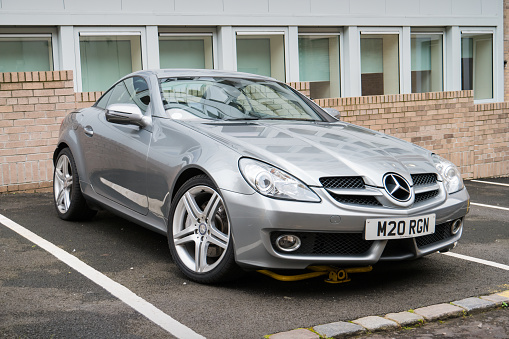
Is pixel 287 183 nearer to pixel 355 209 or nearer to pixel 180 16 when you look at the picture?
pixel 355 209

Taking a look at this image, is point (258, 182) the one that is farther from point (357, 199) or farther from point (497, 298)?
point (497, 298)

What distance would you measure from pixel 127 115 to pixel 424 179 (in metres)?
2.24


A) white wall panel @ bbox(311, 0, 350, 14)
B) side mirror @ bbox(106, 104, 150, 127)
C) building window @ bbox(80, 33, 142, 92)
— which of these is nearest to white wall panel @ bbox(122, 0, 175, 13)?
building window @ bbox(80, 33, 142, 92)

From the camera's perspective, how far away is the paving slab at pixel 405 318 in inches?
154

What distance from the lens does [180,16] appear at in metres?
11.6

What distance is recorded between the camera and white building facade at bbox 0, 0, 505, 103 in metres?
11.0

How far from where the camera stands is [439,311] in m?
4.11

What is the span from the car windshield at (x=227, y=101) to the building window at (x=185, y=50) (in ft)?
20.3

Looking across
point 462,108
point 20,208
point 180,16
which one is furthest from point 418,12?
point 20,208

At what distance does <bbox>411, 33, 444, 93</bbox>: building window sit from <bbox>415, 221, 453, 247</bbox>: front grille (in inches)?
415

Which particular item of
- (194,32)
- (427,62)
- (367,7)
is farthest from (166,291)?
(427,62)

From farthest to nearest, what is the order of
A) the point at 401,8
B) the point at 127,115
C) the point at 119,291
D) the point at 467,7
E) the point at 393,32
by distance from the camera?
the point at 467,7, the point at 393,32, the point at 401,8, the point at 127,115, the point at 119,291

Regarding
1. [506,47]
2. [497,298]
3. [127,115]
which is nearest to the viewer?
[497,298]

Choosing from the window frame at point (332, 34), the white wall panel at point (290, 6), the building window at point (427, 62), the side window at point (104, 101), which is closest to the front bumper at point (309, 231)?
the side window at point (104, 101)
